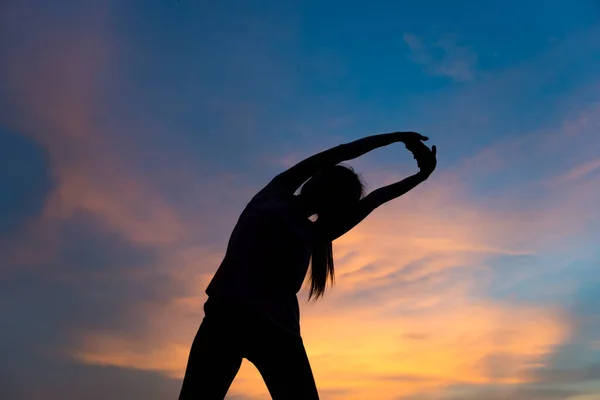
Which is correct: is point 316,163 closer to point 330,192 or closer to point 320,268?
point 330,192

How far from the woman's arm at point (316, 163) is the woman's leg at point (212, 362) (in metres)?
0.83

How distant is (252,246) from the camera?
3.36 meters

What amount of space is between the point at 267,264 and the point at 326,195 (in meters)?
0.62

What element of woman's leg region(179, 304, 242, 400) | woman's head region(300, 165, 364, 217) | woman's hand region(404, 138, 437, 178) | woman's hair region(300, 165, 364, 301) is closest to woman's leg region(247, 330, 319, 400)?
woman's leg region(179, 304, 242, 400)

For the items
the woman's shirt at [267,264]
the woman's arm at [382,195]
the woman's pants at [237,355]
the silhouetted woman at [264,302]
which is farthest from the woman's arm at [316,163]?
the woman's pants at [237,355]

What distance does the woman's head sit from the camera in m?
3.71

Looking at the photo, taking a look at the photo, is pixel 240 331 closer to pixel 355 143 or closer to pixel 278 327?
pixel 278 327

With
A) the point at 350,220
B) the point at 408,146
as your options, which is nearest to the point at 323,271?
the point at 350,220

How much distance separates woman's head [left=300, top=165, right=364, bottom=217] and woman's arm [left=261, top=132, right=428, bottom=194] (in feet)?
0.34

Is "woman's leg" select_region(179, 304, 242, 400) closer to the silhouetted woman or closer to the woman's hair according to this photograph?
the silhouetted woman

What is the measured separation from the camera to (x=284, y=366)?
3.37 m

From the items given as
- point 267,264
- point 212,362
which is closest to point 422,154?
point 267,264

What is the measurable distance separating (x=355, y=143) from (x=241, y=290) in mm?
1060

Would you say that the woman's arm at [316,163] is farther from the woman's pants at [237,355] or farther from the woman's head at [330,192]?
the woman's pants at [237,355]
